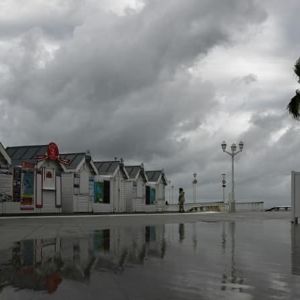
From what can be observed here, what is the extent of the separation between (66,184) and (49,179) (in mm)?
4012

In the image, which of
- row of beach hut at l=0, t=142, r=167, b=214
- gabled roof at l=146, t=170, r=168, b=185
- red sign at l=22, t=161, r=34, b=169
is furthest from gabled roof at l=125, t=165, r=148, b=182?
red sign at l=22, t=161, r=34, b=169

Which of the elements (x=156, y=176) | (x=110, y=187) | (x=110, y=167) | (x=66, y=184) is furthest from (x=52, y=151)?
(x=156, y=176)

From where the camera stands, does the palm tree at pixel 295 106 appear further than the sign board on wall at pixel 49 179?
No

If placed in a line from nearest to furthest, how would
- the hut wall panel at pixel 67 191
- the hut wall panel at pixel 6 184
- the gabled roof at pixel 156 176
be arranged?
the hut wall panel at pixel 6 184, the hut wall panel at pixel 67 191, the gabled roof at pixel 156 176

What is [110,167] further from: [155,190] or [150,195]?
[155,190]

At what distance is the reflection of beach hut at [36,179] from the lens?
4000 cm

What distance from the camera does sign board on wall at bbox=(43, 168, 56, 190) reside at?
143 ft

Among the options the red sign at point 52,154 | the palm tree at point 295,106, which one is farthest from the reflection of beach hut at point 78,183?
the palm tree at point 295,106

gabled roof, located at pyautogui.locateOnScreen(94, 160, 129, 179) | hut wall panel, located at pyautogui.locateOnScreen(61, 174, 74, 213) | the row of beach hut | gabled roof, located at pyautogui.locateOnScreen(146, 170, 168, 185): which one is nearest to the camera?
the row of beach hut

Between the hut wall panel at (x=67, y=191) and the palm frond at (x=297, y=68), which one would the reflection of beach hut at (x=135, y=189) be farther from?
the palm frond at (x=297, y=68)

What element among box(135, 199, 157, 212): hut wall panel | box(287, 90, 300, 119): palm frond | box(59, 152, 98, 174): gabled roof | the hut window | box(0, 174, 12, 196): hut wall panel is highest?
box(287, 90, 300, 119): palm frond

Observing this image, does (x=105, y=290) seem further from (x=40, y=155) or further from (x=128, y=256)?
(x=40, y=155)

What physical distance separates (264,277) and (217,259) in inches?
89.6

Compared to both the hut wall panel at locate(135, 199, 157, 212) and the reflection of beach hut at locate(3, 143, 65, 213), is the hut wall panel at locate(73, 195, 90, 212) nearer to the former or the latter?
the reflection of beach hut at locate(3, 143, 65, 213)
